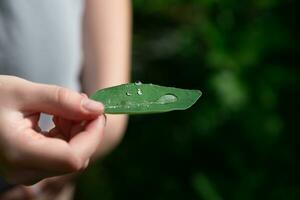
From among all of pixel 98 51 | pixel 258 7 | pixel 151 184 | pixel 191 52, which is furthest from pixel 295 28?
pixel 98 51

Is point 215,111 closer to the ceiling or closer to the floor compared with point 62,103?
closer to the floor

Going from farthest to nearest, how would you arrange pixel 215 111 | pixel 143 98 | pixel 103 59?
pixel 215 111, pixel 103 59, pixel 143 98

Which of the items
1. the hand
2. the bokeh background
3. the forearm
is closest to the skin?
the forearm

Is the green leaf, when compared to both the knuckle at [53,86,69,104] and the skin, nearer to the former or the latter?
the knuckle at [53,86,69,104]

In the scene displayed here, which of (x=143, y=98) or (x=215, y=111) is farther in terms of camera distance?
(x=215, y=111)

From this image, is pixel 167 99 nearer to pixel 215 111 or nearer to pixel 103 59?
pixel 103 59

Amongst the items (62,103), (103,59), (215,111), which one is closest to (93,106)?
(62,103)

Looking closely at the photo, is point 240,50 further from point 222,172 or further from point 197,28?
point 222,172

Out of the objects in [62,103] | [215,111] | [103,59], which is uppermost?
[62,103]
